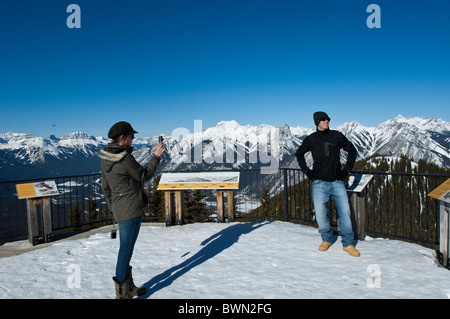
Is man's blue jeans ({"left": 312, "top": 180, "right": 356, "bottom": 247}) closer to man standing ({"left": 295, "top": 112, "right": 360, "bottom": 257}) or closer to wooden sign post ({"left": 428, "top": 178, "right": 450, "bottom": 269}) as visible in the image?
man standing ({"left": 295, "top": 112, "right": 360, "bottom": 257})

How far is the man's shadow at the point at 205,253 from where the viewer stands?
4.53 meters

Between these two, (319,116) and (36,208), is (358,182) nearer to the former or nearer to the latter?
(319,116)

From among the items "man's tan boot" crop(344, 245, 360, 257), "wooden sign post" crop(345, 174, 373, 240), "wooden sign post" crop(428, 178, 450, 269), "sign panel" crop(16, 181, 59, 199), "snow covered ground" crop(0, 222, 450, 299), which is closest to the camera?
"snow covered ground" crop(0, 222, 450, 299)

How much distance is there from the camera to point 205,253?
5.88m

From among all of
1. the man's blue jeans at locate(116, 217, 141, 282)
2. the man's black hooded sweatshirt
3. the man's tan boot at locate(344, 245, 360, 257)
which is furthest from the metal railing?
the man's blue jeans at locate(116, 217, 141, 282)

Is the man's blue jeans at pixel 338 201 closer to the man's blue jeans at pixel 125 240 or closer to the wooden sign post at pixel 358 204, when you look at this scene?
the wooden sign post at pixel 358 204

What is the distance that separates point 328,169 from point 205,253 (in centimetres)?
272

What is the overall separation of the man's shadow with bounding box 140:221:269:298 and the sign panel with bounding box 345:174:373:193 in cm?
251

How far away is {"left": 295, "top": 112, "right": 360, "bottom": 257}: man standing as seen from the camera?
5383mm

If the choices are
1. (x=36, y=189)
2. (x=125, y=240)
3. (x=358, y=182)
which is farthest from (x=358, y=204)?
(x=36, y=189)

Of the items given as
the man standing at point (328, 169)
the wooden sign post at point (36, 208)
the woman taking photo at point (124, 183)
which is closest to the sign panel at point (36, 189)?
the wooden sign post at point (36, 208)

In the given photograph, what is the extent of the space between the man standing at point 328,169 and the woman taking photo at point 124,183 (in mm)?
2861
